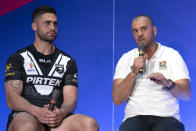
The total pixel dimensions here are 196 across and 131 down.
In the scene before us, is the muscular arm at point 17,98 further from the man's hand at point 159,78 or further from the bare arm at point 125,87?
the man's hand at point 159,78

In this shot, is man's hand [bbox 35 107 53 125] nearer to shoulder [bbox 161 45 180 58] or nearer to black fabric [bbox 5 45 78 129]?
black fabric [bbox 5 45 78 129]

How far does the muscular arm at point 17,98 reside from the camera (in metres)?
2.26

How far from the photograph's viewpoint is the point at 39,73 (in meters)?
2.46

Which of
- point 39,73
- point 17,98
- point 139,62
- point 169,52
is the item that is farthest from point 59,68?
point 169,52

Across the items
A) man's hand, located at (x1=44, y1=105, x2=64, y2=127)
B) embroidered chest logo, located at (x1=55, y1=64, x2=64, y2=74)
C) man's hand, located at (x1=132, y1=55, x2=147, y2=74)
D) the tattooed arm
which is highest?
man's hand, located at (x1=132, y1=55, x2=147, y2=74)

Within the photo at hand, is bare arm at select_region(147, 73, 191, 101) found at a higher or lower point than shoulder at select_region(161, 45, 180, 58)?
lower

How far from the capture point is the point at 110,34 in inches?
141

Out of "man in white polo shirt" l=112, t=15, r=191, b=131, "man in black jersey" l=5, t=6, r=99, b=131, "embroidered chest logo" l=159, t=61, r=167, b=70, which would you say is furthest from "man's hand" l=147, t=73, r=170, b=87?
"man in black jersey" l=5, t=6, r=99, b=131

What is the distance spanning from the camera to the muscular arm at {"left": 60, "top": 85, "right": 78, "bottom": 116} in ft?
7.57

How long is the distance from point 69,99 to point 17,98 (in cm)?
38

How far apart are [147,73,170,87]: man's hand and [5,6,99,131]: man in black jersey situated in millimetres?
510

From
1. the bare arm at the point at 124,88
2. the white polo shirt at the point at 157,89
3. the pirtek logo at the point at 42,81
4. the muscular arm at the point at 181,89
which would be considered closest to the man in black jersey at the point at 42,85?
the pirtek logo at the point at 42,81

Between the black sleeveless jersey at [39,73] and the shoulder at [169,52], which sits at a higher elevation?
the shoulder at [169,52]

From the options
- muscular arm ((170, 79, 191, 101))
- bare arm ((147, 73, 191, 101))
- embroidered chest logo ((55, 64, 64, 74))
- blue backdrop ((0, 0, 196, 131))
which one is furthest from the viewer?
blue backdrop ((0, 0, 196, 131))
